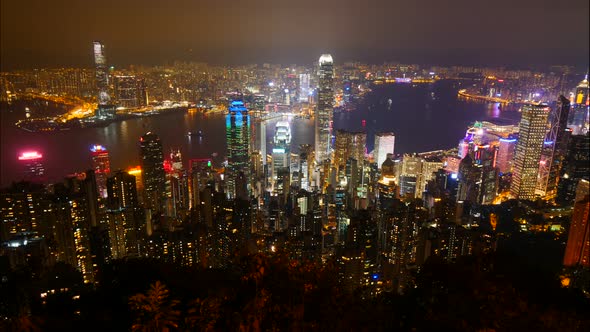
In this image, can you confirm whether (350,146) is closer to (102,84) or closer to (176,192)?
(176,192)

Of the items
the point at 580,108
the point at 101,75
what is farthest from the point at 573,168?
the point at 101,75

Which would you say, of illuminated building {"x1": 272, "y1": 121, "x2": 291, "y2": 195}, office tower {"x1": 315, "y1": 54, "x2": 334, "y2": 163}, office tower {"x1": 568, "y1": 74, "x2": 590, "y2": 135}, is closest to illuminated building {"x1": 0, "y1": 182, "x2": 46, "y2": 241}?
illuminated building {"x1": 272, "y1": 121, "x2": 291, "y2": 195}

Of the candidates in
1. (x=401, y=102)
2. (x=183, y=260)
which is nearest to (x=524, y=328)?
(x=183, y=260)

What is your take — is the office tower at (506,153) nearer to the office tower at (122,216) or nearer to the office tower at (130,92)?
the office tower at (130,92)

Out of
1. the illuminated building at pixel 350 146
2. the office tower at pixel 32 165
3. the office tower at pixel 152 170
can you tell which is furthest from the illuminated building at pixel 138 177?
the illuminated building at pixel 350 146

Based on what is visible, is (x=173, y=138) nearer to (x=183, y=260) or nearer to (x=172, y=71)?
(x=172, y=71)

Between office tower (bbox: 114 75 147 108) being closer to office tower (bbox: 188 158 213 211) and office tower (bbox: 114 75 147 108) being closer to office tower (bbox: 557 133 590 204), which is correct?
office tower (bbox: 188 158 213 211)

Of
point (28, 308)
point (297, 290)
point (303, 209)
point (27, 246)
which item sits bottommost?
point (303, 209)
